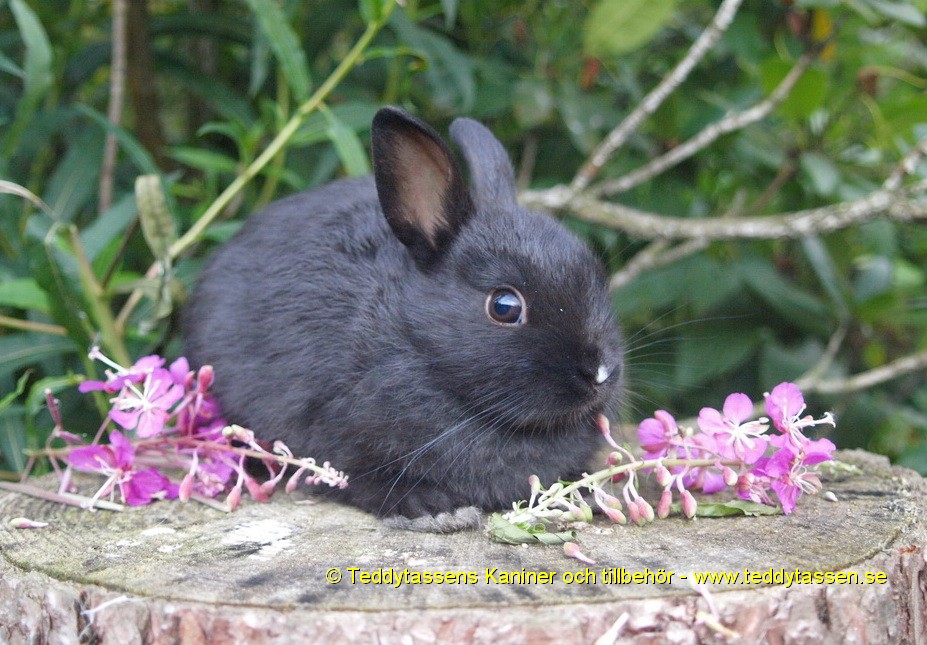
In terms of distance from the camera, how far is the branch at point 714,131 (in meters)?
4.38

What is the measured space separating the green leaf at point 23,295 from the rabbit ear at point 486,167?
5.34ft

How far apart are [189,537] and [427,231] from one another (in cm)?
112

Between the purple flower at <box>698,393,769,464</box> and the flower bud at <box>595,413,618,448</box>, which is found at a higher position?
the purple flower at <box>698,393,769,464</box>

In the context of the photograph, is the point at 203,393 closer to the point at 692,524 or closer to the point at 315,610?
the point at 315,610

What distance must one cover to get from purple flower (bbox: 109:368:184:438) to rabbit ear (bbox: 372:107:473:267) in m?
0.89

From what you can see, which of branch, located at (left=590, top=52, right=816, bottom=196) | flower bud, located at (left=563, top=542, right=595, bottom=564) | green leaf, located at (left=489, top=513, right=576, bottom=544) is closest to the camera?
flower bud, located at (left=563, top=542, right=595, bottom=564)

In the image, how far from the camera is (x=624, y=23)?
14.4 feet

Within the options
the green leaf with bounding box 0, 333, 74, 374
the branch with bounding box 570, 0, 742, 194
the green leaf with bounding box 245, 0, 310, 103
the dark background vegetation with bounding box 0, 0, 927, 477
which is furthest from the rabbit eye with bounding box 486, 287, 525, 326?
the branch with bounding box 570, 0, 742, 194

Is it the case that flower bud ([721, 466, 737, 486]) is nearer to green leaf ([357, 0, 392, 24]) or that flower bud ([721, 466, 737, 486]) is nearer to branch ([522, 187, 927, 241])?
branch ([522, 187, 927, 241])

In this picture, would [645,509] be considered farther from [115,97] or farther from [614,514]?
[115,97]

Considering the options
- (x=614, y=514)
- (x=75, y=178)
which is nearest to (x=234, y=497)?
(x=614, y=514)

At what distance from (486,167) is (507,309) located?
64 centimetres

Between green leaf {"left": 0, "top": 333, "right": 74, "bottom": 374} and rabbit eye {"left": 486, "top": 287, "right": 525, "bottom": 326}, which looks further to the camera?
green leaf {"left": 0, "top": 333, "right": 74, "bottom": 374}

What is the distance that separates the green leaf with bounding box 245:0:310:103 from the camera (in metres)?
3.65
